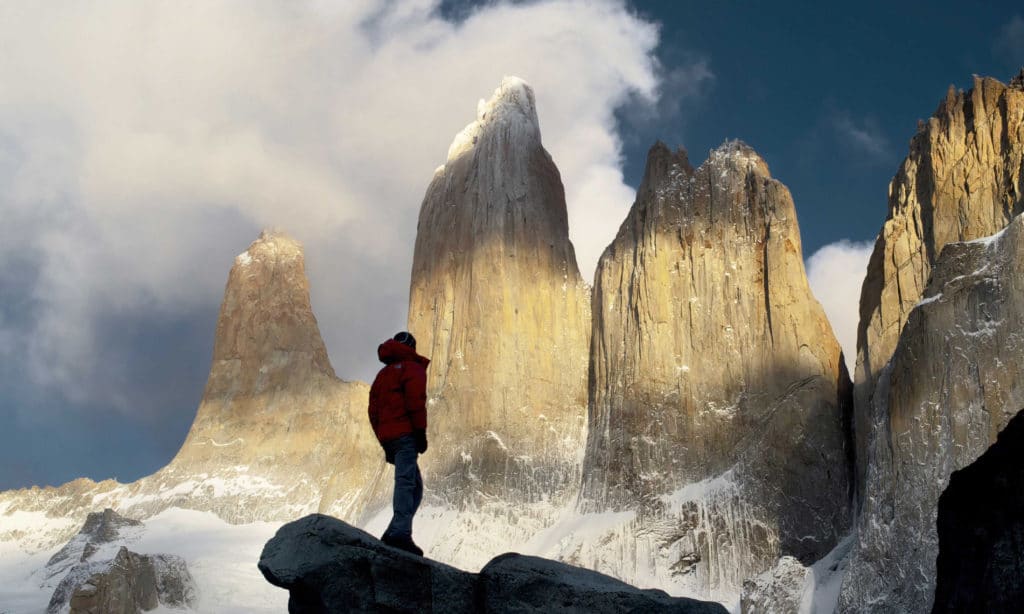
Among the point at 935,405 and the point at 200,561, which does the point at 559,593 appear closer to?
the point at 935,405

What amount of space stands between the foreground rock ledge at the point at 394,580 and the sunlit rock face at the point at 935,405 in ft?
73.0

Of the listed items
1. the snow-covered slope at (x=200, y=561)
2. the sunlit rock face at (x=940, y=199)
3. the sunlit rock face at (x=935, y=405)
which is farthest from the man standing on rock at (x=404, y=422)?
the snow-covered slope at (x=200, y=561)

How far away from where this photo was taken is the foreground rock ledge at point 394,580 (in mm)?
8758

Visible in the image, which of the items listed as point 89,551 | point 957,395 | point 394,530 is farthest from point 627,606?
point 89,551

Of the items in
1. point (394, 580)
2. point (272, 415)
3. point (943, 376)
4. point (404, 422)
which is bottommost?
point (394, 580)

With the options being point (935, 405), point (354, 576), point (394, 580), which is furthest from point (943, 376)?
point (354, 576)

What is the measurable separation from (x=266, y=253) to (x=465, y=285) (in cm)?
3842

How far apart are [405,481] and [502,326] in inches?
1862

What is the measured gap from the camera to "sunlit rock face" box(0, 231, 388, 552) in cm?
7844

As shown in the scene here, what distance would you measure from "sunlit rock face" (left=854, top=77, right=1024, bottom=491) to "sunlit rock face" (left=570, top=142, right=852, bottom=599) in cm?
377

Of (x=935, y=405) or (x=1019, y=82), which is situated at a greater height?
(x=1019, y=82)

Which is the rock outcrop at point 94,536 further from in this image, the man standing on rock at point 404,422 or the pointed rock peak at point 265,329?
the man standing on rock at point 404,422

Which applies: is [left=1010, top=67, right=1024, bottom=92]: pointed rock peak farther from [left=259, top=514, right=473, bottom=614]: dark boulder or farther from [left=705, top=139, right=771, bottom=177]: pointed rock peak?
[left=259, top=514, right=473, bottom=614]: dark boulder

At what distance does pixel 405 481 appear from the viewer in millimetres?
9711
